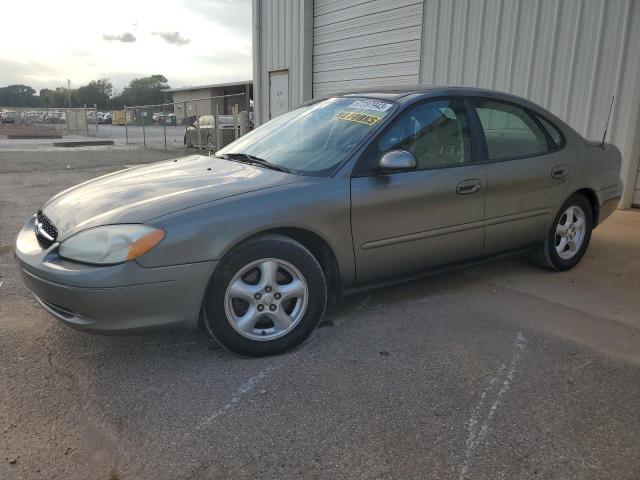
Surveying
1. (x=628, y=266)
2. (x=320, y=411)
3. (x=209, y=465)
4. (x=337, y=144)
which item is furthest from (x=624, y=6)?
(x=209, y=465)

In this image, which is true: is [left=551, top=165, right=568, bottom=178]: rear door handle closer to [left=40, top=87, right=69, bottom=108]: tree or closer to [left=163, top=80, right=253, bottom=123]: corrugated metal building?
[left=163, top=80, right=253, bottom=123]: corrugated metal building

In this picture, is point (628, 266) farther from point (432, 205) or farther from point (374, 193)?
point (374, 193)

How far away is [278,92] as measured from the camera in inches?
540

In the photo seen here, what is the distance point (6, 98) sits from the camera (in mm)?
101188

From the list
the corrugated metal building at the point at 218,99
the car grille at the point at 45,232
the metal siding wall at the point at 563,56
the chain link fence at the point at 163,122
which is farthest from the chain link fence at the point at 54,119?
the car grille at the point at 45,232

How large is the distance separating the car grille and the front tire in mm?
931

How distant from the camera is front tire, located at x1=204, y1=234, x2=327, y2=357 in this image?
289 centimetres

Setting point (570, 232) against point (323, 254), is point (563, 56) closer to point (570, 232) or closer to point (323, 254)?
point (570, 232)

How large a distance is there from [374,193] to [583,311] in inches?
72.5

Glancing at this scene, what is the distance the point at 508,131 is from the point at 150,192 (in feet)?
8.92

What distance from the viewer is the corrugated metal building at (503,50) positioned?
6926mm

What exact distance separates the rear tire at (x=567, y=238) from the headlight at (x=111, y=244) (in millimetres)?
3294

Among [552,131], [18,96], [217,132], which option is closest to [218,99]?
[217,132]

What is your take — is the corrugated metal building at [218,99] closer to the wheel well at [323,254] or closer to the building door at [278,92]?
the building door at [278,92]
